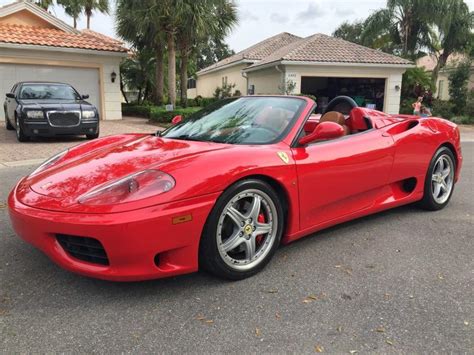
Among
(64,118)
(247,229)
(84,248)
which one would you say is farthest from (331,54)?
(84,248)

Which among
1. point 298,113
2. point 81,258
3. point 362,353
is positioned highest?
point 298,113

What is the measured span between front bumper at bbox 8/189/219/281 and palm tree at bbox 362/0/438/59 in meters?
25.3

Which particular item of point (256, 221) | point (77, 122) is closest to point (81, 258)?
point (256, 221)

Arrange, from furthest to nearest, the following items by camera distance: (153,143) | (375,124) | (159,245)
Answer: (375,124), (153,143), (159,245)

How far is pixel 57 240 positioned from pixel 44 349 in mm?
637

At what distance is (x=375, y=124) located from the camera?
3986mm

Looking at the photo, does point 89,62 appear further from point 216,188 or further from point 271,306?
point 271,306

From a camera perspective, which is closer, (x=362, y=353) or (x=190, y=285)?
(x=362, y=353)

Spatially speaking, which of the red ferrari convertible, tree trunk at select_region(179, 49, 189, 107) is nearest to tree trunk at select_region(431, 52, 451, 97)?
tree trunk at select_region(179, 49, 189, 107)

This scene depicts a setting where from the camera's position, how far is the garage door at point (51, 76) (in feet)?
51.9

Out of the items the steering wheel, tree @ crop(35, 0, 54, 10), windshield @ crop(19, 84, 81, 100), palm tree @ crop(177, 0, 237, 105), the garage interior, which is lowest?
the steering wheel

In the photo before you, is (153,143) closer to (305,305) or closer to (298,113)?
(298,113)

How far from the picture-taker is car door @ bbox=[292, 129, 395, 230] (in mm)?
3193

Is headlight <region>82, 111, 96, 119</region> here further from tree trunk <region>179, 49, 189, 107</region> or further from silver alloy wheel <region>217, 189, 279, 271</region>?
tree trunk <region>179, 49, 189, 107</region>
